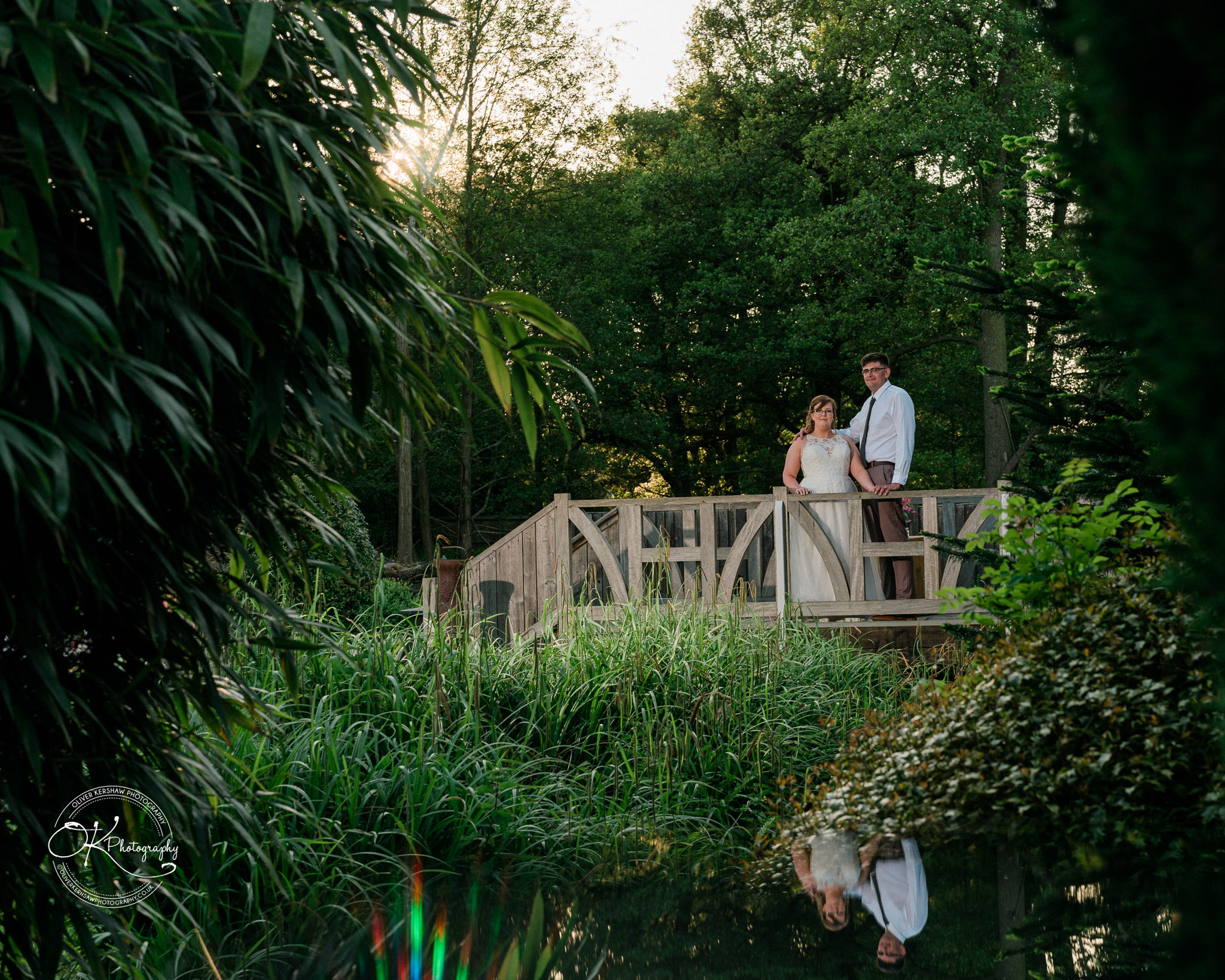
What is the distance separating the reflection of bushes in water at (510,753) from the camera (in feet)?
10.7

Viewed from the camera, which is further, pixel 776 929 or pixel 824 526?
pixel 824 526

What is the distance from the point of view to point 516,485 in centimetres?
2009

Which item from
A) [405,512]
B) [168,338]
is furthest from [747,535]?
[405,512]

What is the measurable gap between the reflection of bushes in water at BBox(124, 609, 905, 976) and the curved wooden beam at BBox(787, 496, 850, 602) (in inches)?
69.6

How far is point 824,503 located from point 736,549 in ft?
2.50

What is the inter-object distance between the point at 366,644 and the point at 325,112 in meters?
2.89

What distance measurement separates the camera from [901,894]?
3004mm

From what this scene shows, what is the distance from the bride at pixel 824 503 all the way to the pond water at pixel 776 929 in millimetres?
4199

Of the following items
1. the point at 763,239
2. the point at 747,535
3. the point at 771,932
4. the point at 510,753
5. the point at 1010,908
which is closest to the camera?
the point at 1010,908

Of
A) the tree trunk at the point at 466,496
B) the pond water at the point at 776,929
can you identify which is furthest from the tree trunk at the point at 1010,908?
the tree trunk at the point at 466,496

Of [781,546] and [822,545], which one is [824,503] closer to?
[822,545]

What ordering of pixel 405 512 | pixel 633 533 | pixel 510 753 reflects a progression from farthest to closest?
1. pixel 405 512
2. pixel 633 533
3. pixel 510 753

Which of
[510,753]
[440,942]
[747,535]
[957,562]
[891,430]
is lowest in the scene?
[440,942]

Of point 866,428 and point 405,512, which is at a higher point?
point 866,428
